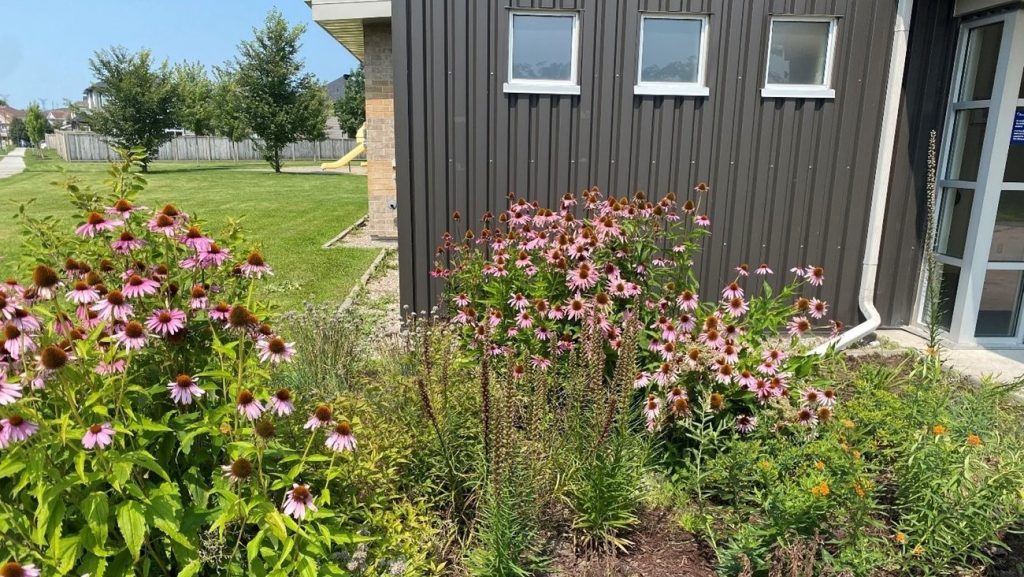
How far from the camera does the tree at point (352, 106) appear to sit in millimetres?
35688

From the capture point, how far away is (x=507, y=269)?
3123 millimetres

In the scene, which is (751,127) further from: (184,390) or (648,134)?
(184,390)

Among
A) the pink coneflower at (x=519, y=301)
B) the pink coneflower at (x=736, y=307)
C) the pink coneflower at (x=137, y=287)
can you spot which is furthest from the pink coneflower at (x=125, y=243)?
the pink coneflower at (x=736, y=307)

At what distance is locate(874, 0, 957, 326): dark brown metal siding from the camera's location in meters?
4.43

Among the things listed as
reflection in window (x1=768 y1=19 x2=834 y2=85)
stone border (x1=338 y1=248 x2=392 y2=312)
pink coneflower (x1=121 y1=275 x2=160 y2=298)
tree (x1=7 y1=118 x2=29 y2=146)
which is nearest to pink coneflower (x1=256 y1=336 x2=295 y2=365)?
pink coneflower (x1=121 y1=275 x2=160 y2=298)

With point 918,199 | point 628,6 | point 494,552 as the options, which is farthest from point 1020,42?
point 494,552

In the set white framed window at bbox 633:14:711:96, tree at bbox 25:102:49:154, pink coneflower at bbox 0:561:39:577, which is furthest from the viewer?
tree at bbox 25:102:49:154

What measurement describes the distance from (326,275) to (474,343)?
3.97 metres

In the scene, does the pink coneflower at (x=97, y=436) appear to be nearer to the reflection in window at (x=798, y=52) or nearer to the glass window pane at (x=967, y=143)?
the reflection in window at (x=798, y=52)

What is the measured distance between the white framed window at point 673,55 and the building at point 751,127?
0.04 ft

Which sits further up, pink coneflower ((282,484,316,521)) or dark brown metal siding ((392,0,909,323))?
dark brown metal siding ((392,0,909,323))

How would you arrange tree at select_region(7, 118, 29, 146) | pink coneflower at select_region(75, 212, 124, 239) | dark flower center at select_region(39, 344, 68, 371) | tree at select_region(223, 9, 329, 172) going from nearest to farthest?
1. dark flower center at select_region(39, 344, 68, 371)
2. pink coneflower at select_region(75, 212, 124, 239)
3. tree at select_region(223, 9, 329, 172)
4. tree at select_region(7, 118, 29, 146)

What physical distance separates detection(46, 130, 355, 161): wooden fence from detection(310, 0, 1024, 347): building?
30.5m

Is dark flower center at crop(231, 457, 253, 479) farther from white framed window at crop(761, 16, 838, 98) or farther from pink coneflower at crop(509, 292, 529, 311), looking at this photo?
white framed window at crop(761, 16, 838, 98)
